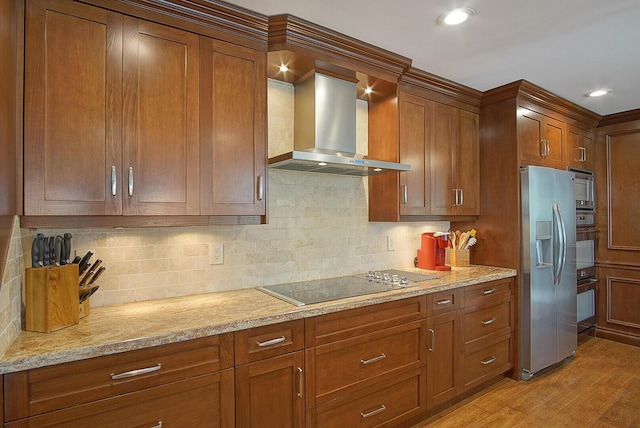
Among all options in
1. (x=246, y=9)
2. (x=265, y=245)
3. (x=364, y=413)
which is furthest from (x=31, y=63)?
(x=364, y=413)

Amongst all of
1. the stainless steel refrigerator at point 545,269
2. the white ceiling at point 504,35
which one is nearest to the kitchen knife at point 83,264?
the white ceiling at point 504,35

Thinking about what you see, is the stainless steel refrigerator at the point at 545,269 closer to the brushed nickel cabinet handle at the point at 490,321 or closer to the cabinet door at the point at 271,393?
the brushed nickel cabinet handle at the point at 490,321

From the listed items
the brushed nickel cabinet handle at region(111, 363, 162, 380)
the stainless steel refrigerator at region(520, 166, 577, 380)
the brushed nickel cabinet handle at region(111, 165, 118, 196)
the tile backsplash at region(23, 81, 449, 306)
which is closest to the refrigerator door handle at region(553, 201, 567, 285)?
the stainless steel refrigerator at region(520, 166, 577, 380)

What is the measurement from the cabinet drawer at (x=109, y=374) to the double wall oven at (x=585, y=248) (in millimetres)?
3933

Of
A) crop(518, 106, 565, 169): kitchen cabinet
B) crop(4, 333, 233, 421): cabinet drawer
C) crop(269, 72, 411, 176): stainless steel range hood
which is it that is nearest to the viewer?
crop(4, 333, 233, 421): cabinet drawer

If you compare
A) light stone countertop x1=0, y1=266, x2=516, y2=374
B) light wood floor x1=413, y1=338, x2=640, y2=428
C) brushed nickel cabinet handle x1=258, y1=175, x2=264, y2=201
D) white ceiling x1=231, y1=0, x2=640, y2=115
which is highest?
white ceiling x1=231, y1=0, x2=640, y2=115

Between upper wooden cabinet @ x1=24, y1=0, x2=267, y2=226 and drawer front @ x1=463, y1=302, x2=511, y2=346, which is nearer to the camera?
upper wooden cabinet @ x1=24, y1=0, x2=267, y2=226

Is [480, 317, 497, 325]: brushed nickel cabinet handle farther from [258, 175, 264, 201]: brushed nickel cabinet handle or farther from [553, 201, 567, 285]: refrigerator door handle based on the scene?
[258, 175, 264, 201]: brushed nickel cabinet handle

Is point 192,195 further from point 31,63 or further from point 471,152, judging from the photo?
point 471,152

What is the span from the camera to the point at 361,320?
81.5 inches

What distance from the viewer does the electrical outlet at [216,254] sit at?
2218 millimetres

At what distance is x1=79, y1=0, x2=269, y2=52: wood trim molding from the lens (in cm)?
169

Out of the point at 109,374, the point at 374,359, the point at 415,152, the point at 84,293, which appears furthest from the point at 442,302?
the point at 84,293

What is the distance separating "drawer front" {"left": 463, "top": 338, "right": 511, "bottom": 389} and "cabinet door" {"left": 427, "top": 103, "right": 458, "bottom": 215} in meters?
1.18
